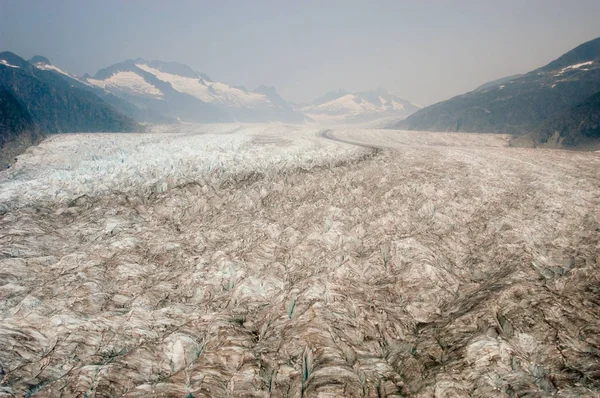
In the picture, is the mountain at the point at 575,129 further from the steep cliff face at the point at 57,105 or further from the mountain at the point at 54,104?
the steep cliff face at the point at 57,105

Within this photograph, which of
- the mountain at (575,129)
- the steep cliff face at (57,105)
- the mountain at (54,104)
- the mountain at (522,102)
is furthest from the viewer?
the mountain at (522,102)

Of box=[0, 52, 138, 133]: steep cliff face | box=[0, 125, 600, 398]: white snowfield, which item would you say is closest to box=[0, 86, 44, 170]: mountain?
box=[0, 52, 138, 133]: steep cliff face

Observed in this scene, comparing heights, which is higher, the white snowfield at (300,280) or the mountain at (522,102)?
the mountain at (522,102)

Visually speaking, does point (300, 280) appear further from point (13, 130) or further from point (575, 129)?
point (575, 129)

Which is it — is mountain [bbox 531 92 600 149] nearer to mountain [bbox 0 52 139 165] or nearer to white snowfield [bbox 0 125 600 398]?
white snowfield [bbox 0 125 600 398]

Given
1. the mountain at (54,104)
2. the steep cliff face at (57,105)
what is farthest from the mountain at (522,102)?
the steep cliff face at (57,105)

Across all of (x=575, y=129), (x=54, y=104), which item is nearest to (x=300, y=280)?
(x=575, y=129)
